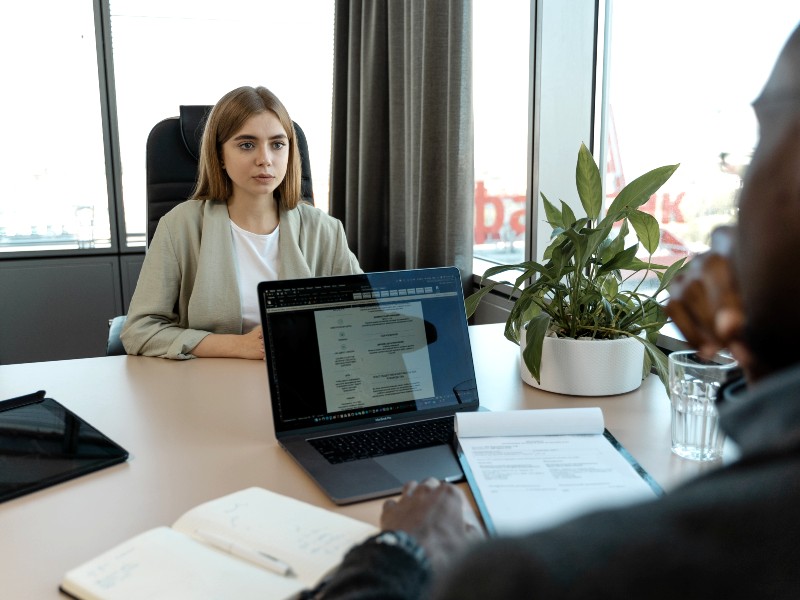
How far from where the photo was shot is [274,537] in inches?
30.5

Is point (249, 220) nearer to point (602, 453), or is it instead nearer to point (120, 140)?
point (602, 453)

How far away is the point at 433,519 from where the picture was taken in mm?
690

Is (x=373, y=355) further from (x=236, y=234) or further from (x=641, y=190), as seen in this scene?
(x=236, y=234)

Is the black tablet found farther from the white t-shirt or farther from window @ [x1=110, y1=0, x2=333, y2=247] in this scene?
window @ [x1=110, y1=0, x2=333, y2=247]

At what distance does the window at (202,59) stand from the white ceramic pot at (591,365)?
2.47 metres

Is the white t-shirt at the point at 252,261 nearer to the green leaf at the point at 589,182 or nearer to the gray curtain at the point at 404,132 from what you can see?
the gray curtain at the point at 404,132

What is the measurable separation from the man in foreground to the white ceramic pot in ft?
2.71

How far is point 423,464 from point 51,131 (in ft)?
9.33

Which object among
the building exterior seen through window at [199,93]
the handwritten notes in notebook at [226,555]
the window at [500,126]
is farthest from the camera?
the window at [500,126]

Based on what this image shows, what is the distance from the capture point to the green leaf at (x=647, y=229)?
4.19 feet

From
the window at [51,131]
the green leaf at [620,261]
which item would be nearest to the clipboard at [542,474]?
the green leaf at [620,261]

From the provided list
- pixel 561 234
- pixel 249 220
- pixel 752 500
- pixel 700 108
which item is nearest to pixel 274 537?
pixel 752 500

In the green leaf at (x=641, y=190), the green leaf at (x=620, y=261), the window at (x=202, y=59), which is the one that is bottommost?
the green leaf at (x=620, y=261)

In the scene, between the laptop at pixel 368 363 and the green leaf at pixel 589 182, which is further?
the green leaf at pixel 589 182
